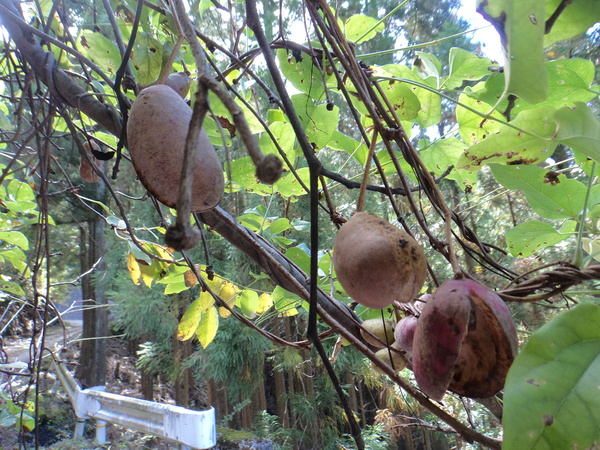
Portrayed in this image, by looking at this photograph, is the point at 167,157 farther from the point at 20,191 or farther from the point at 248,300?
the point at 20,191

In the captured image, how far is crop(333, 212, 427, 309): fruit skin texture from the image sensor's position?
0.82 feet

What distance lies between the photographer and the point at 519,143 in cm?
34

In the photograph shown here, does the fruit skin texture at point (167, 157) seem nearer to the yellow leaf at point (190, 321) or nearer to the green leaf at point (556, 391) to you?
the green leaf at point (556, 391)

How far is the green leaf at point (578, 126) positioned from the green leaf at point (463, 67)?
1.01 ft

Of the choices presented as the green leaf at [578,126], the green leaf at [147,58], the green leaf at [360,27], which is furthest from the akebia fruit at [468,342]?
the green leaf at [360,27]

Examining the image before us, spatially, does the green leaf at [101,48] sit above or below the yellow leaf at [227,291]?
above

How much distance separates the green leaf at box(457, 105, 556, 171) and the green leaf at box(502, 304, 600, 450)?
6.6 inches

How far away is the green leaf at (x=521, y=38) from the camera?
0.22 m

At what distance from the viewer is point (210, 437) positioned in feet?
5.69

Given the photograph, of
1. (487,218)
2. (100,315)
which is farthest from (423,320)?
(100,315)

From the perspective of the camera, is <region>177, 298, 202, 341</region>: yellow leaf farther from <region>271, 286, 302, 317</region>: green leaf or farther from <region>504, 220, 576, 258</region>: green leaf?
<region>504, 220, 576, 258</region>: green leaf

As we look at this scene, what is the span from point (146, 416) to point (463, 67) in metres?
2.17

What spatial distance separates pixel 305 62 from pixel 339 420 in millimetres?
3232

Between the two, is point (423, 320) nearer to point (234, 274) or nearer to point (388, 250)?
point (388, 250)
